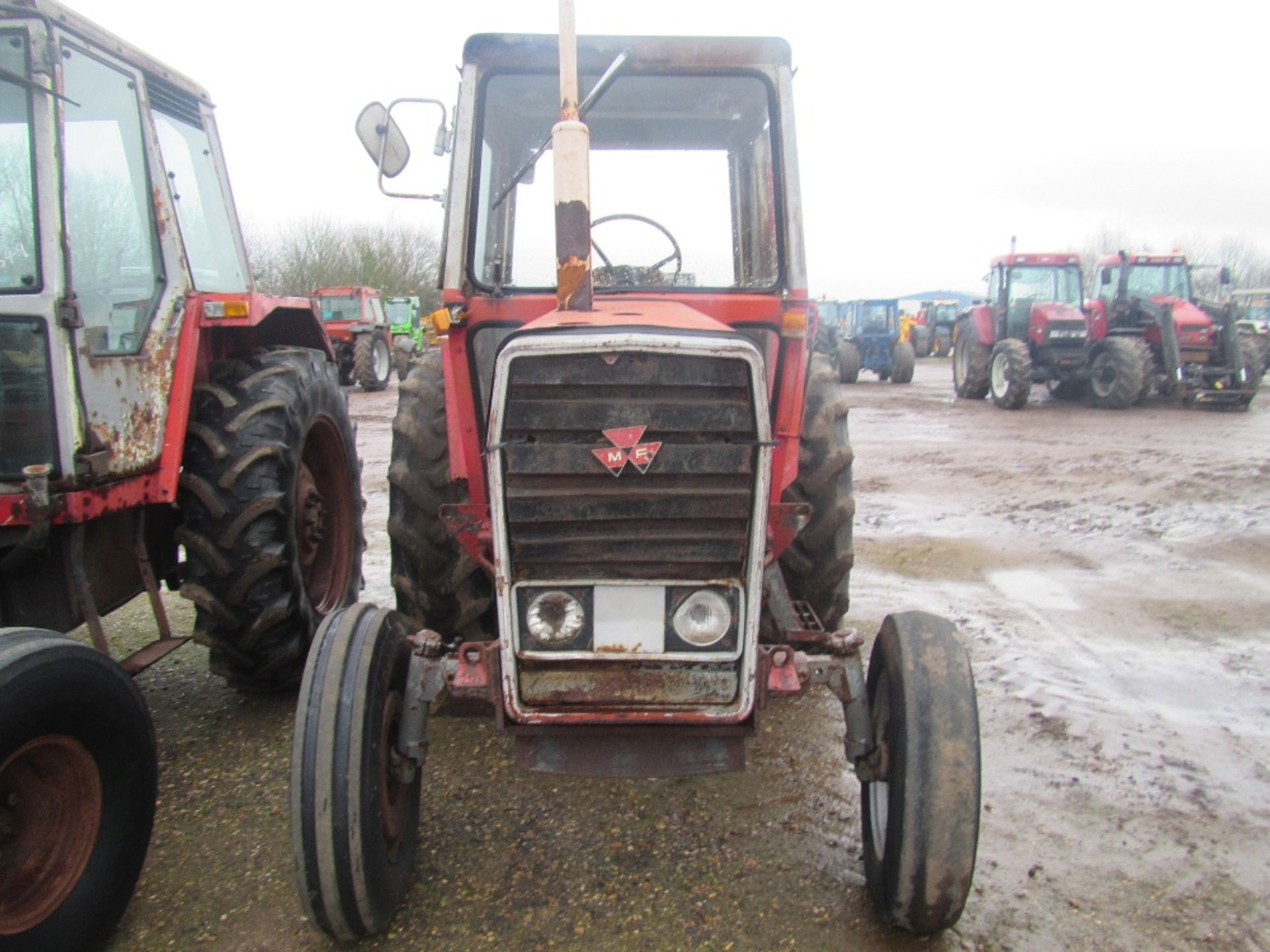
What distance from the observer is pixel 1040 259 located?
15.7 metres

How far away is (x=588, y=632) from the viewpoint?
224 cm

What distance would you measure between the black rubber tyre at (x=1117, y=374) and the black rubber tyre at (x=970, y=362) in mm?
1768

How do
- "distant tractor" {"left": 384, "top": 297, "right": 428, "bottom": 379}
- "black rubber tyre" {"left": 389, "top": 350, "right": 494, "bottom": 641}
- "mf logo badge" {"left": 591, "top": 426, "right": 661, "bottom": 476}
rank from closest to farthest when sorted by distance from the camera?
1. "mf logo badge" {"left": 591, "top": 426, "right": 661, "bottom": 476}
2. "black rubber tyre" {"left": 389, "top": 350, "right": 494, "bottom": 641}
3. "distant tractor" {"left": 384, "top": 297, "right": 428, "bottom": 379}

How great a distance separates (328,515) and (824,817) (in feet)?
8.32

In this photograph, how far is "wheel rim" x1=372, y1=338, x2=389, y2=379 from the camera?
19.8 meters

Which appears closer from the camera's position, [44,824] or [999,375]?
[44,824]

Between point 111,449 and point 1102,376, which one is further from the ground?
point 1102,376

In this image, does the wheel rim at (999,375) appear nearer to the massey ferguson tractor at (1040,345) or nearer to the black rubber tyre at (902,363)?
the massey ferguson tractor at (1040,345)

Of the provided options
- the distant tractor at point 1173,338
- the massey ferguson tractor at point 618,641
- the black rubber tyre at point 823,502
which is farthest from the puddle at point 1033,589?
the distant tractor at point 1173,338

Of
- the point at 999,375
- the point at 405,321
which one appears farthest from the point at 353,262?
the point at 999,375

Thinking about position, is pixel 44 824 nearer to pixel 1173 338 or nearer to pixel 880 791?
pixel 880 791

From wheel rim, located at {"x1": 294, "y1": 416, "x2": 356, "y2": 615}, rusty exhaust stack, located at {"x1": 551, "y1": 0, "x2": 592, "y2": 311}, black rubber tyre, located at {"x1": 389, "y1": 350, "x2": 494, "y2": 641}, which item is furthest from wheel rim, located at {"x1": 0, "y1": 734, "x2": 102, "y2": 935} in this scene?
wheel rim, located at {"x1": 294, "y1": 416, "x2": 356, "y2": 615}

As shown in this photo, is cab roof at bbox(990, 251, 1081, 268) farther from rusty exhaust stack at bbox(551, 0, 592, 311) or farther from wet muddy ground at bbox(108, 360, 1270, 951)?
rusty exhaust stack at bbox(551, 0, 592, 311)

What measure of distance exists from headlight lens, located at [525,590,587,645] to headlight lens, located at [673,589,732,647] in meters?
0.23
